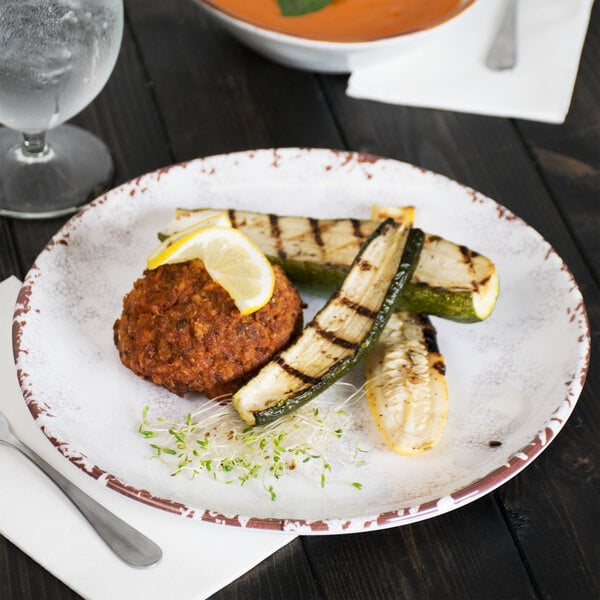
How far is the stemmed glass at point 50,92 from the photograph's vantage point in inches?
87.4

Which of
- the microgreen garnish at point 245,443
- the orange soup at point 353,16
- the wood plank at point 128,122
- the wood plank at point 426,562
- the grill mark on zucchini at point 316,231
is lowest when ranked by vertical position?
the wood plank at point 426,562

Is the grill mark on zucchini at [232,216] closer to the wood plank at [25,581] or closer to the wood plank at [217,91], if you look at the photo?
the wood plank at [217,91]

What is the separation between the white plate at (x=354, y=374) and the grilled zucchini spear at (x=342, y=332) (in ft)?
0.47

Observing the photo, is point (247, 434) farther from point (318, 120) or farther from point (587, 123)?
point (587, 123)

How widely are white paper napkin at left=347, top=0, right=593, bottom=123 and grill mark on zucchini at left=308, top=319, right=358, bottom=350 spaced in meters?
1.08

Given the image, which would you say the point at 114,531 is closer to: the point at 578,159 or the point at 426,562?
the point at 426,562

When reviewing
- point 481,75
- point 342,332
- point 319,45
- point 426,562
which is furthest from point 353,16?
point 426,562

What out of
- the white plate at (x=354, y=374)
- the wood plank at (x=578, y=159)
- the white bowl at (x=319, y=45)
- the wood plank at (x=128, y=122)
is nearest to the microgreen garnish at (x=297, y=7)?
the white bowl at (x=319, y=45)

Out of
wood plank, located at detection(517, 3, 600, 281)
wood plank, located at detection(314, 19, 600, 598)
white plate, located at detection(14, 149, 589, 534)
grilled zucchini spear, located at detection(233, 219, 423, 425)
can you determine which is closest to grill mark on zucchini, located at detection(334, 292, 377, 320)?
grilled zucchini spear, located at detection(233, 219, 423, 425)

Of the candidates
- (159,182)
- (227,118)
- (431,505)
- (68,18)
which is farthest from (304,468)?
(227,118)

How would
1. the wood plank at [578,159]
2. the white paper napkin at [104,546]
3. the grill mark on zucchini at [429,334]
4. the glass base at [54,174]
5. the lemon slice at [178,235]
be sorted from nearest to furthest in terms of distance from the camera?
1. the white paper napkin at [104,546]
2. the lemon slice at [178,235]
3. the grill mark on zucchini at [429,334]
4. the glass base at [54,174]
5. the wood plank at [578,159]

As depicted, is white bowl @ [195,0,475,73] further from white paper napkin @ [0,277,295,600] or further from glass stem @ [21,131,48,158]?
white paper napkin @ [0,277,295,600]

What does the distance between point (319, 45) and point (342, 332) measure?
0.94m

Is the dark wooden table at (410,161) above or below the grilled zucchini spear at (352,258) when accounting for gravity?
below
